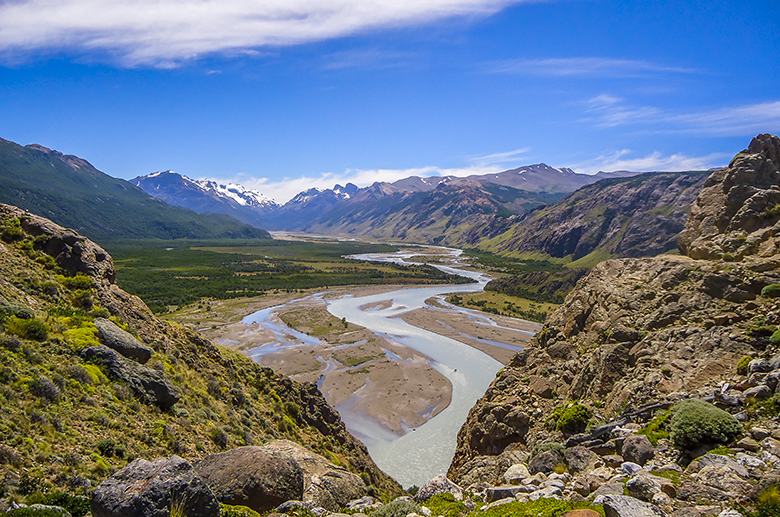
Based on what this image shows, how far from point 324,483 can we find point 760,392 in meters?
16.4

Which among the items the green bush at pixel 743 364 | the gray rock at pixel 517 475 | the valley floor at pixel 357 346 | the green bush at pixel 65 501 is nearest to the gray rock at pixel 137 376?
the green bush at pixel 65 501

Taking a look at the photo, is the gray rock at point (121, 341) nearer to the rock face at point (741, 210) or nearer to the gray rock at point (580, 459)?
the gray rock at point (580, 459)

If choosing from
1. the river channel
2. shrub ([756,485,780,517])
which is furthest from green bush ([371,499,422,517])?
the river channel

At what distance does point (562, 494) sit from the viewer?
1245cm

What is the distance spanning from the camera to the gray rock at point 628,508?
9328mm

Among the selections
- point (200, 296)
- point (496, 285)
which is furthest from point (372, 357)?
point (496, 285)

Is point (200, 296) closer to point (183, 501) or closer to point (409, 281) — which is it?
point (409, 281)

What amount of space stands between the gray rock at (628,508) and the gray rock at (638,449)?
13.3ft

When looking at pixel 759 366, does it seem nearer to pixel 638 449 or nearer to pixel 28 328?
pixel 638 449

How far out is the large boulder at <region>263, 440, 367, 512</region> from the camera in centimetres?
1535

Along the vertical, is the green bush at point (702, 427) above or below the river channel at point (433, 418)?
above

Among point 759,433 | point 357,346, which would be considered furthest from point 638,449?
point 357,346

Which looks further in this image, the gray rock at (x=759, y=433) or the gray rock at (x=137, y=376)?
the gray rock at (x=137, y=376)

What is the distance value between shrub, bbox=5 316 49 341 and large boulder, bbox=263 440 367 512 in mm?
10731
